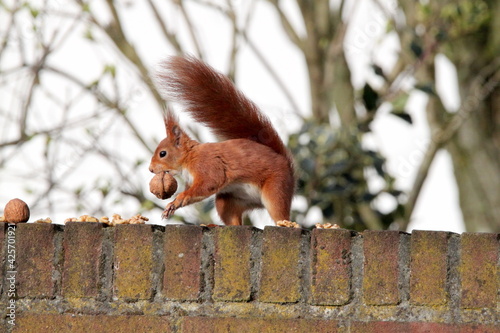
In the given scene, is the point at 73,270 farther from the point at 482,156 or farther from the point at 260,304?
the point at 482,156

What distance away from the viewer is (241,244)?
1322 millimetres

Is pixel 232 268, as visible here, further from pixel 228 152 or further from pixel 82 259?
pixel 228 152

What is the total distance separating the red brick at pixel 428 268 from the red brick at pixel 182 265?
347mm

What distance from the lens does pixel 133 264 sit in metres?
1.32

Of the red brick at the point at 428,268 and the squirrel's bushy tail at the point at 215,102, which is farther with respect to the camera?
the squirrel's bushy tail at the point at 215,102

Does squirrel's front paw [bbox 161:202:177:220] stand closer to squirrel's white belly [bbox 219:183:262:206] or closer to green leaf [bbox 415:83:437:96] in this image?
squirrel's white belly [bbox 219:183:262:206]

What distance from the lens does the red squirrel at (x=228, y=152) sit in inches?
63.5

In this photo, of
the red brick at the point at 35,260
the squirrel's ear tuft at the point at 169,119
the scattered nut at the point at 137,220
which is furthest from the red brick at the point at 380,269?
the squirrel's ear tuft at the point at 169,119

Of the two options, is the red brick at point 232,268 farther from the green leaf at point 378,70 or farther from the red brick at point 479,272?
the green leaf at point 378,70

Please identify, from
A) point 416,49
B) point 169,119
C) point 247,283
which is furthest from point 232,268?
point 416,49

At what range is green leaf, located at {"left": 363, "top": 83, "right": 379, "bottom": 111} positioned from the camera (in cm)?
341

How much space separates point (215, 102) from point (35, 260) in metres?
0.51

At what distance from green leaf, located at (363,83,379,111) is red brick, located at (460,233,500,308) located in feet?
6.95

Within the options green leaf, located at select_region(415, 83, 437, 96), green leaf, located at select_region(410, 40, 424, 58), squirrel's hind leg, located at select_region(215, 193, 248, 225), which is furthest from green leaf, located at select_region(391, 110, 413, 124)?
squirrel's hind leg, located at select_region(215, 193, 248, 225)
